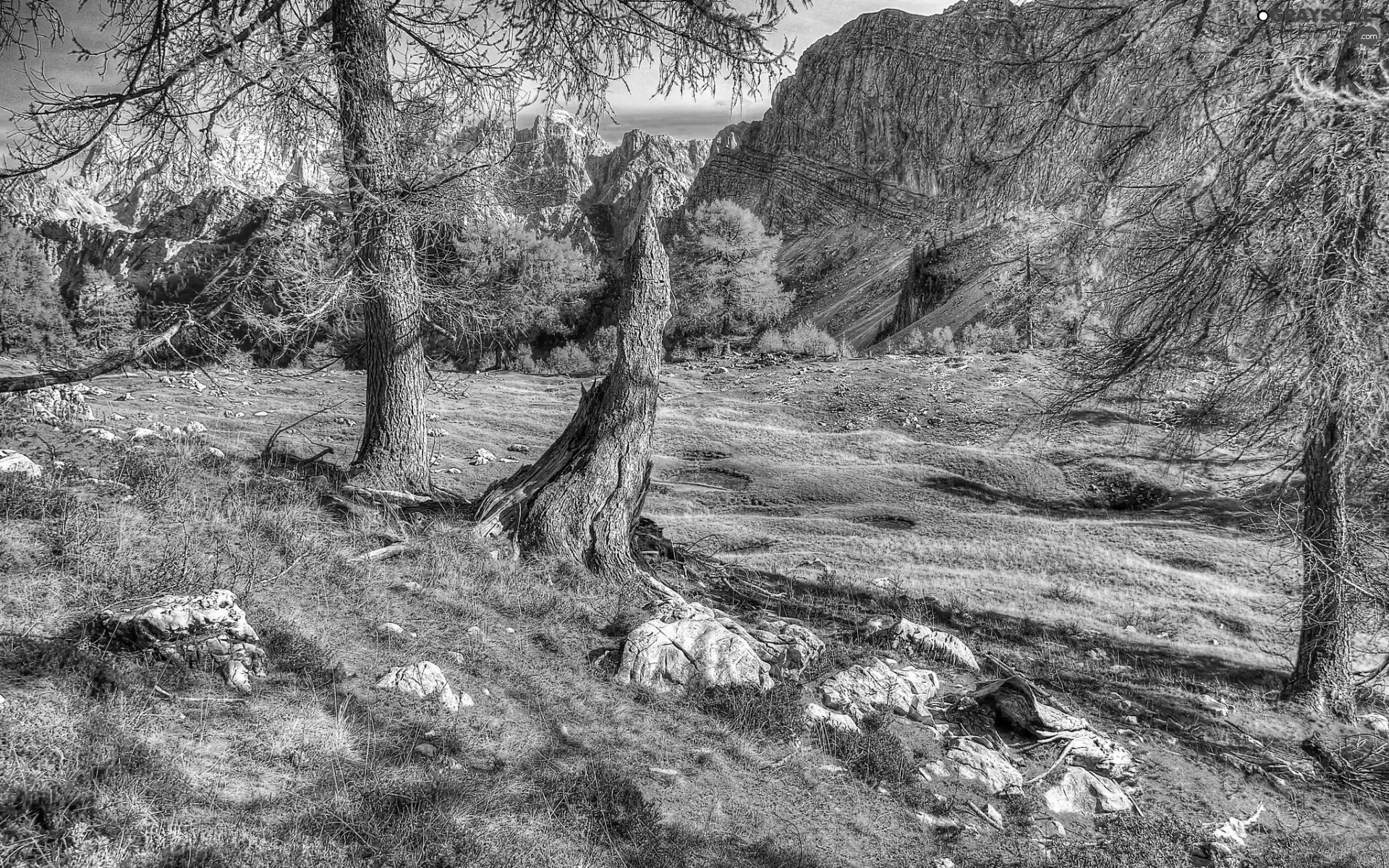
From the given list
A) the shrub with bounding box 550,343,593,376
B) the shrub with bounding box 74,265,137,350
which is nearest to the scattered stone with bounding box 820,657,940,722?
the shrub with bounding box 74,265,137,350

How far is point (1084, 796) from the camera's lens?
4.76 metres

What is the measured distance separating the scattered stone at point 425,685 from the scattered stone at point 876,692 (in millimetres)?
2562

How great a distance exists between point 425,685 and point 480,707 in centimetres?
33

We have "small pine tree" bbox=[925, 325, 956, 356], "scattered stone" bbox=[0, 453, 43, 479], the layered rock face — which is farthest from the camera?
the layered rock face

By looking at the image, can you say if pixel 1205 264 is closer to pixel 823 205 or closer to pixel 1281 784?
pixel 1281 784

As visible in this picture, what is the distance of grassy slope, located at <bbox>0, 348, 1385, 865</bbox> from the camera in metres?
2.67

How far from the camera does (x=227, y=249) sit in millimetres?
8125

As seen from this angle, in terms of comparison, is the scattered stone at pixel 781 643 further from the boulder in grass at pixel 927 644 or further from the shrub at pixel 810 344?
the shrub at pixel 810 344

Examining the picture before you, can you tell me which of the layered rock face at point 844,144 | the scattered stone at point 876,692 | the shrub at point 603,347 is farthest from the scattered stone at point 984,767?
the layered rock face at point 844,144

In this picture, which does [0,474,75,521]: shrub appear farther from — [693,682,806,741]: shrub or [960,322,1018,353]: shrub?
[960,322,1018,353]: shrub

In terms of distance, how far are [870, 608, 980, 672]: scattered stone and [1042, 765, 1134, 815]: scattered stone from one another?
172cm

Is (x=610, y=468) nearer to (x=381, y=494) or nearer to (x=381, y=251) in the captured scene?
(x=381, y=494)

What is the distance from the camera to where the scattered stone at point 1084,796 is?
181 inches

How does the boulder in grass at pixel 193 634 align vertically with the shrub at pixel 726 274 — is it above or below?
below
